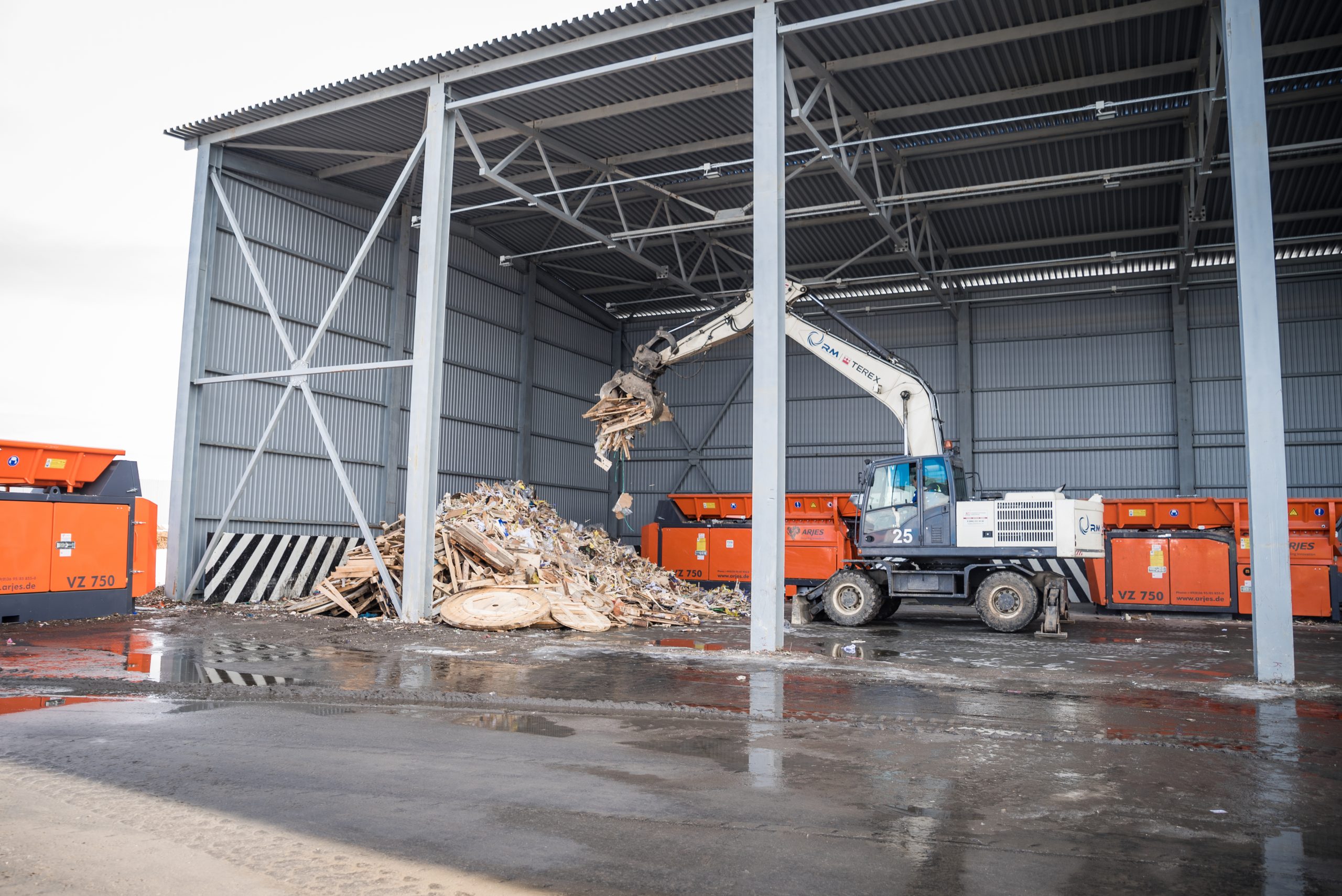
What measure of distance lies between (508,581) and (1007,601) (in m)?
7.43

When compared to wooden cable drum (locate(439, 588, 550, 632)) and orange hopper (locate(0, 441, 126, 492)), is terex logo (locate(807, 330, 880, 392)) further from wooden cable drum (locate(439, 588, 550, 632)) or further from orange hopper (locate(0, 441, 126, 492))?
orange hopper (locate(0, 441, 126, 492))

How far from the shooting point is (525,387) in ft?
79.5

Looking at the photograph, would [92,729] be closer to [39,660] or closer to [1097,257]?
[39,660]

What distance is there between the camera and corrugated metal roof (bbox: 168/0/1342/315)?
13336 millimetres

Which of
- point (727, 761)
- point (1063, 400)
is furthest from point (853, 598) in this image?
point (1063, 400)

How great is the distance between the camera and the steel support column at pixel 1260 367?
341 inches

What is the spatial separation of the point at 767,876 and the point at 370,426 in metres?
18.2

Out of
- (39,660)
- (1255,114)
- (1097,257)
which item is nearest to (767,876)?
(39,660)

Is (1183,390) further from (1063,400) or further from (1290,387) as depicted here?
(1063,400)

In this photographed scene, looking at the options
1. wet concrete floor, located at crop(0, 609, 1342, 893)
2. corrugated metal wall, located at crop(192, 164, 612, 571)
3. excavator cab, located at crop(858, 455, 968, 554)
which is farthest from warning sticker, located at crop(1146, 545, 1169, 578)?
corrugated metal wall, located at crop(192, 164, 612, 571)

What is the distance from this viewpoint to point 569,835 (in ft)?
12.9

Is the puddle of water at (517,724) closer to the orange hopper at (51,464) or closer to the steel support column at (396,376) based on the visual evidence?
the orange hopper at (51,464)

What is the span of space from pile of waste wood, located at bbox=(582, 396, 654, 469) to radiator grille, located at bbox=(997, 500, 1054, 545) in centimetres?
554

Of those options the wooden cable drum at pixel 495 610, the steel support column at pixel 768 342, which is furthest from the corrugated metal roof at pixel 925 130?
the wooden cable drum at pixel 495 610
